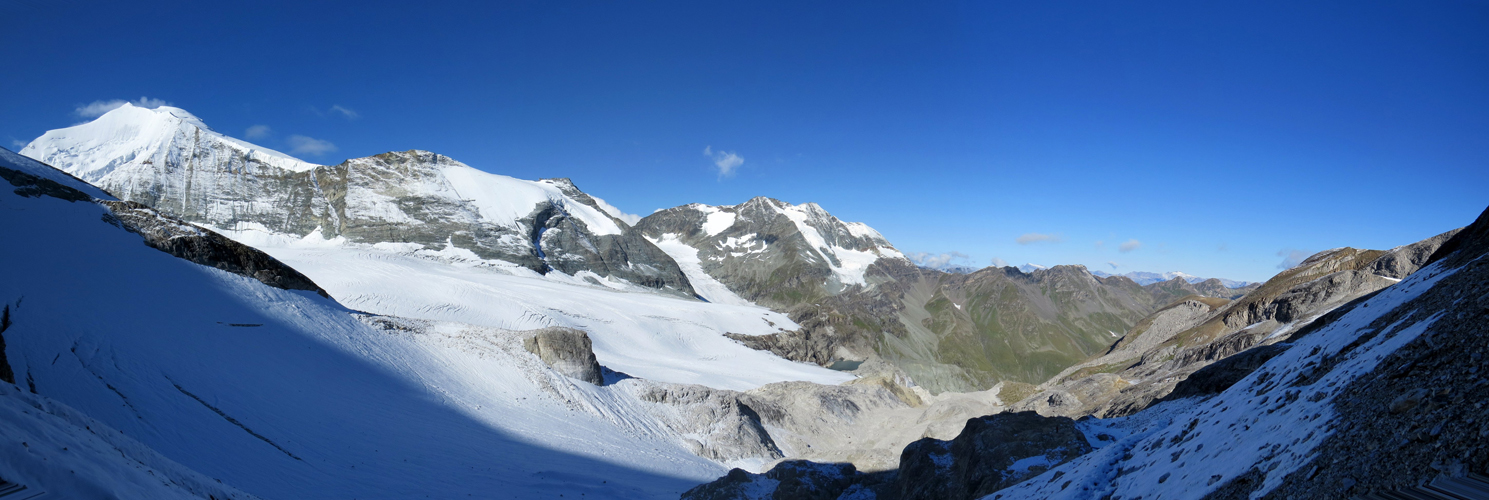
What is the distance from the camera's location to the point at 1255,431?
312 inches

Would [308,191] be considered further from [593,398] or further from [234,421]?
[234,421]

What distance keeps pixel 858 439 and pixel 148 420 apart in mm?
36975

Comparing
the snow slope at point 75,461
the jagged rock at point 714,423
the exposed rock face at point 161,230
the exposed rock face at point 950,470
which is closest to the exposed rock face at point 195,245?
the exposed rock face at point 161,230

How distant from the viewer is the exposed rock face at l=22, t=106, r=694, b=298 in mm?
99750

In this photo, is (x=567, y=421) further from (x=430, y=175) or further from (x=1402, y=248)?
(x=430, y=175)

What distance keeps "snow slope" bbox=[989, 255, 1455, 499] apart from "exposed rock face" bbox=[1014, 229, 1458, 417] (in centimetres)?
1012

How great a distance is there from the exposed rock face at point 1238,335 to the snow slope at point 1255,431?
10.1 meters

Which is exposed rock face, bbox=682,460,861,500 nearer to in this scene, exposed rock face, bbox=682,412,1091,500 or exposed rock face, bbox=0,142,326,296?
exposed rock face, bbox=682,412,1091,500

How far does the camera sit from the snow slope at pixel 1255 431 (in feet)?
23.1

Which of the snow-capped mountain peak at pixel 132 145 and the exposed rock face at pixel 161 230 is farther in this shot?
the snow-capped mountain peak at pixel 132 145

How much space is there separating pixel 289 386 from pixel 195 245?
12.1 meters

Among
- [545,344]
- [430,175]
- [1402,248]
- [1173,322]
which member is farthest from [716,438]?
[430,175]

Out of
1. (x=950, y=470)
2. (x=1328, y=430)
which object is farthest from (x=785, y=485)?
(x=1328, y=430)

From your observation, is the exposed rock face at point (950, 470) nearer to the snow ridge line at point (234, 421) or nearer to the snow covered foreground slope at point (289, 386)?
the snow covered foreground slope at point (289, 386)
